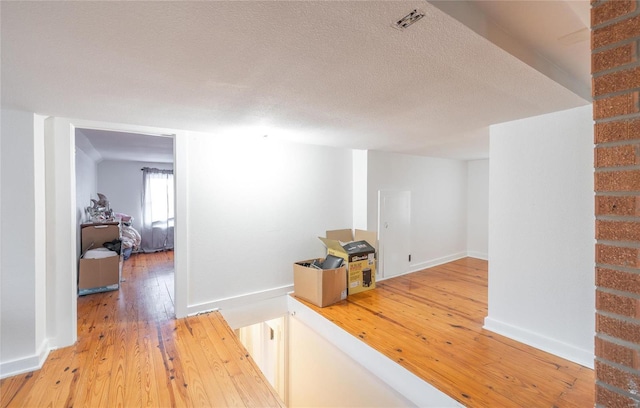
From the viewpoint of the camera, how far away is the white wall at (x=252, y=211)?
9.90ft

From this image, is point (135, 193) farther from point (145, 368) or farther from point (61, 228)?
point (145, 368)

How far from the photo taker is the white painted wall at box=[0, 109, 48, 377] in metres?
2.05

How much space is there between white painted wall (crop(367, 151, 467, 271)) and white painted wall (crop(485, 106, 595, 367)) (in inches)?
65.3

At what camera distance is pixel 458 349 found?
234 cm

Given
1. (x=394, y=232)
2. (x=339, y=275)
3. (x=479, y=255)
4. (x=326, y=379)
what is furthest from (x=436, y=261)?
(x=326, y=379)

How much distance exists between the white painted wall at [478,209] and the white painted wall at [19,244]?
619 centimetres

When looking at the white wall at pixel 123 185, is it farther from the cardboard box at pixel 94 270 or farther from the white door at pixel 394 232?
the white door at pixel 394 232

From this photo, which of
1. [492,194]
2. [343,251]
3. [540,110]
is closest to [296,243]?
[343,251]

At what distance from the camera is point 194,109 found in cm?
213

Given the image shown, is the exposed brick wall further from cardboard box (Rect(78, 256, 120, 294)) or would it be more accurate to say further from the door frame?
cardboard box (Rect(78, 256, 120, 294))

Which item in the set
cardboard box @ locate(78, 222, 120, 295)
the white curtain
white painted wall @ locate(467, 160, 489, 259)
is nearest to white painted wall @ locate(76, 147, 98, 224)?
cardboard box @ locate(78, 222, 120, 295)

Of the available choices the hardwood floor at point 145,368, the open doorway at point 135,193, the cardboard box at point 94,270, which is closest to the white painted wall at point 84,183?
the open doorway at point 135,193

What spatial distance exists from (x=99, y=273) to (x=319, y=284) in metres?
2.91

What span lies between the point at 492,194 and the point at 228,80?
99.3 inches
